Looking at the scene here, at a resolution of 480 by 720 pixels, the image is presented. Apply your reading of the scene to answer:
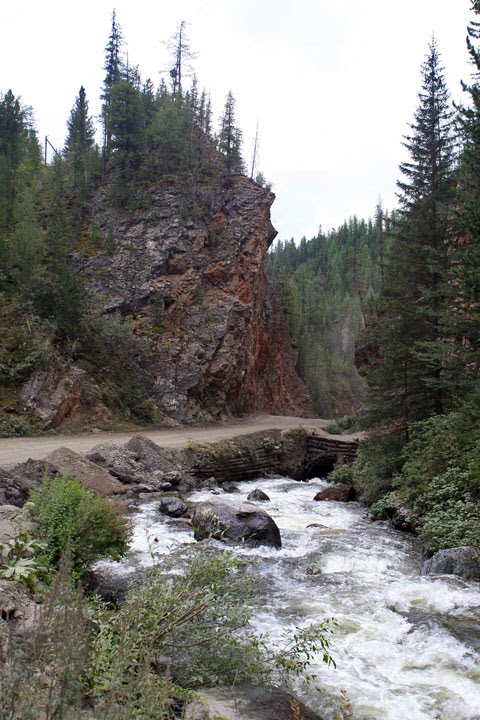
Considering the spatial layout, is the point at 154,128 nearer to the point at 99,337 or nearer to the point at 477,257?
the point at 99,337

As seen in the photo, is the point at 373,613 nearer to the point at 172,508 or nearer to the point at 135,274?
the point at 172,508

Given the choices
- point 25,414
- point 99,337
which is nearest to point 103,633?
point 25,414

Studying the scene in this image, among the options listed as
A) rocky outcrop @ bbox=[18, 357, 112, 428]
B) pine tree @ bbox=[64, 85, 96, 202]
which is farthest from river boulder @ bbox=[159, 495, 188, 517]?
pine tree @ bbox=[64, 85, 96, 202]

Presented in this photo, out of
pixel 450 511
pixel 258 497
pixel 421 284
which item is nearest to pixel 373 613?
pixel 450 511

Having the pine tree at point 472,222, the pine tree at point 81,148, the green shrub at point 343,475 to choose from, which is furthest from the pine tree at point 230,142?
the pine tree at point 472,222

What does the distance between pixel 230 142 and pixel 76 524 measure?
41819 mm

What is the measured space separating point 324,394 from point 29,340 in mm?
48067

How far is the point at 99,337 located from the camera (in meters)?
27.7

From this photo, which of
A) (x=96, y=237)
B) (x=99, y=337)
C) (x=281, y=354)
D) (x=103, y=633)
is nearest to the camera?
(x=103, y=633)

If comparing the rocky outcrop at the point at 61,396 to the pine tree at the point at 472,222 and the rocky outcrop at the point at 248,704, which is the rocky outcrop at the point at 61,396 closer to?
the pine tree at the point at 472,222

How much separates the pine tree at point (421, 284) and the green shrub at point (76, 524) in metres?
9.90

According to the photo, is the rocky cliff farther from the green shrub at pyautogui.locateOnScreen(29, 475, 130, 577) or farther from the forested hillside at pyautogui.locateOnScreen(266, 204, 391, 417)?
the green shrub at pyautogui.locateOnScreen(29, 475, 130, 577)

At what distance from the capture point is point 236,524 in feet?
36.2

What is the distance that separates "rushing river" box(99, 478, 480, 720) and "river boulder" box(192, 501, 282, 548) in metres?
0.31
